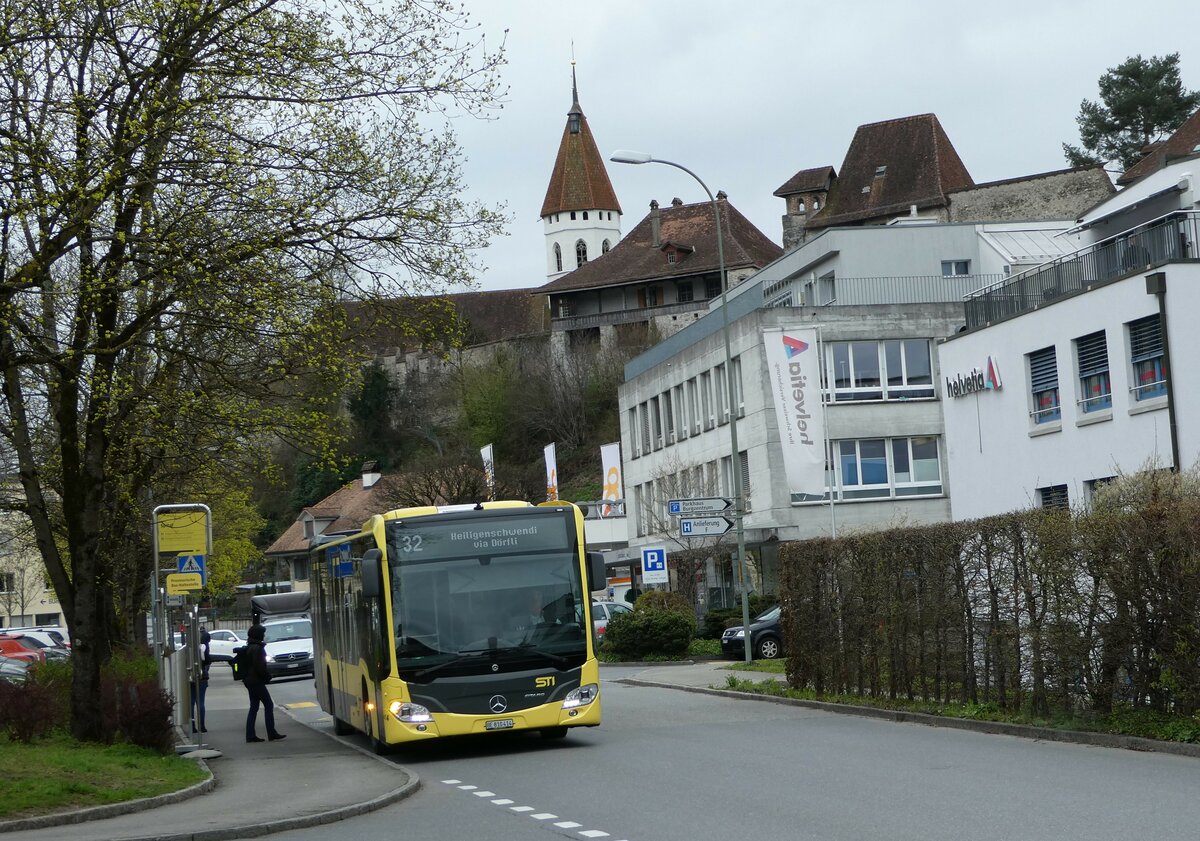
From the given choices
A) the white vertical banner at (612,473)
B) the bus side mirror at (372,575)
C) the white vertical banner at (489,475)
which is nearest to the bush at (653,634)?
the white vertical banner at (612,473)

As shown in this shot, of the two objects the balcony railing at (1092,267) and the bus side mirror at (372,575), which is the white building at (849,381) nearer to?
the balcony railing at (1092,267)

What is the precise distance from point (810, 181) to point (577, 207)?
44.3 metres

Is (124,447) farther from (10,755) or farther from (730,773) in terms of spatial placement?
(730,773)

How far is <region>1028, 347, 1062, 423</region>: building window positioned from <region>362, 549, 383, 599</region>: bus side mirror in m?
21.8

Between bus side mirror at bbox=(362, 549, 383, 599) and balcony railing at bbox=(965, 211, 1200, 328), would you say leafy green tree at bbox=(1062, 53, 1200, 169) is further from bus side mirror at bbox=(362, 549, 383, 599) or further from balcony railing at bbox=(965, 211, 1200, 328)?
bus side mirror at bbox=(362, 549, 383, 599)

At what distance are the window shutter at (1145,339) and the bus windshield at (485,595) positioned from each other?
1748 centimetres

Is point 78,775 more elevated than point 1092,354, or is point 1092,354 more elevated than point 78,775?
point 1092,354

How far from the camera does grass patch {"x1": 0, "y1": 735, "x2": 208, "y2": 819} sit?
566 inches

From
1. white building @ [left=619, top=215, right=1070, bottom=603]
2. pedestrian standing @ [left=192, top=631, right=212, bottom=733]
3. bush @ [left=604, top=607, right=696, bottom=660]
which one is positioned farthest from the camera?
white building @ [left=619, top=215, right=1070, bottom=603]

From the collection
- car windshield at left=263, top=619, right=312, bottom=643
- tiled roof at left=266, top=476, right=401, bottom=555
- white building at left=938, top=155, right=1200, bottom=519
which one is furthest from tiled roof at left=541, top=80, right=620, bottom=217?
white building at left=938, top=155, right=1200, bottom=519

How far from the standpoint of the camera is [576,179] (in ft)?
472

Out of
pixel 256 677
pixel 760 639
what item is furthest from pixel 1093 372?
pixel 256 677

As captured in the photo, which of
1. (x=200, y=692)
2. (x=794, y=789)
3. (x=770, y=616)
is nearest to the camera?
(x=794, y=789)

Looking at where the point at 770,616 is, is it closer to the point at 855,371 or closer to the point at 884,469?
the point at 884,469
